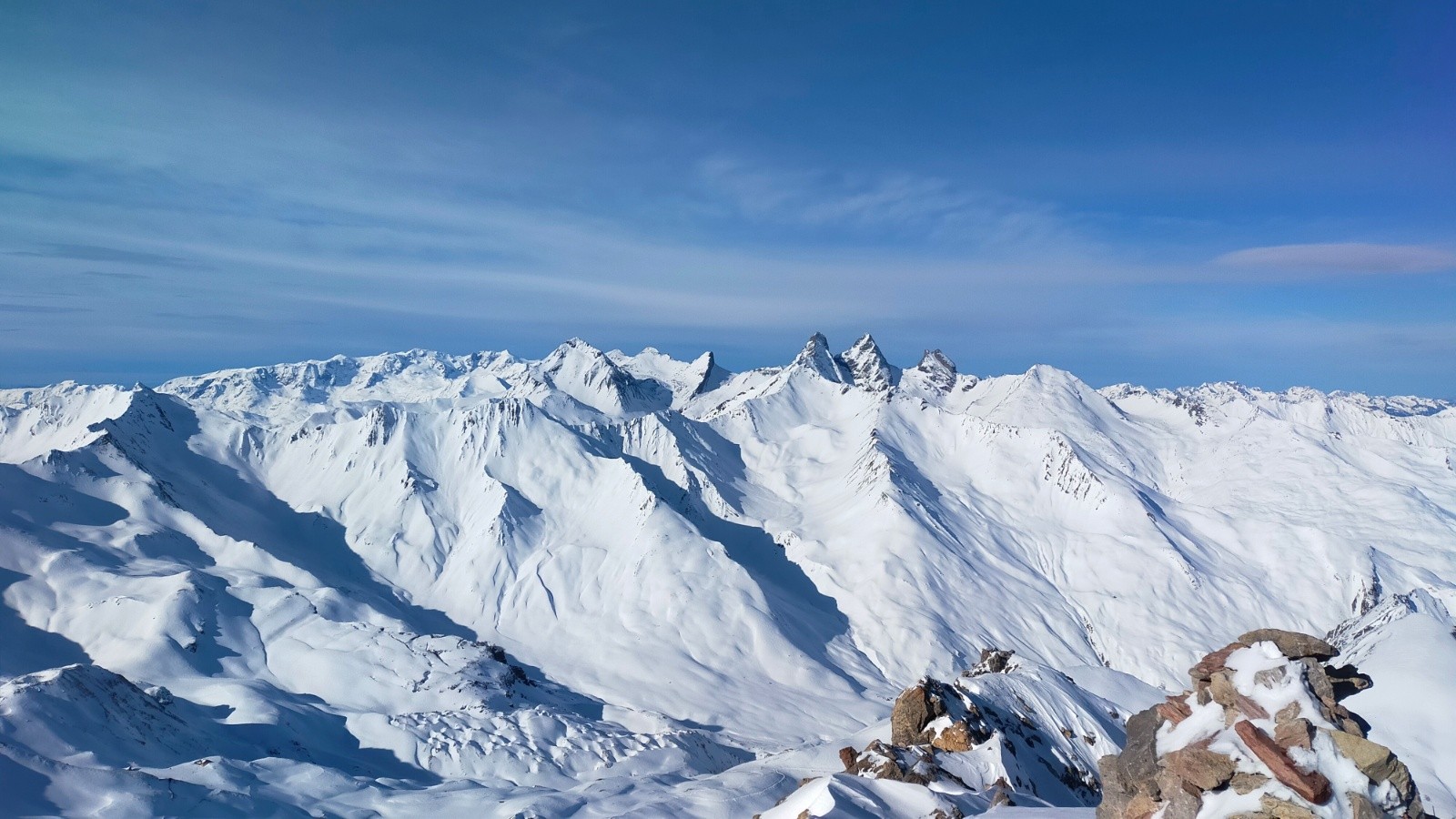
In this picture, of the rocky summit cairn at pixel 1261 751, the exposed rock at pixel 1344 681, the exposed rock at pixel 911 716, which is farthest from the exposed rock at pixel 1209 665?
the exposed rock at pixel 911 716

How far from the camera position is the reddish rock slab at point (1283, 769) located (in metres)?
24.1

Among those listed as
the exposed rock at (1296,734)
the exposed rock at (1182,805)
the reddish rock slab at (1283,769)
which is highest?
the exposed rock at (1296,734)

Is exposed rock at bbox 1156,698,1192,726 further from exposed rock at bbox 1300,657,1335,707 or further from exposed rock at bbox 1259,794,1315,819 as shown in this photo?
Result: exposed rock at bbox 1259,794,1315,819

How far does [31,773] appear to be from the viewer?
7988cm

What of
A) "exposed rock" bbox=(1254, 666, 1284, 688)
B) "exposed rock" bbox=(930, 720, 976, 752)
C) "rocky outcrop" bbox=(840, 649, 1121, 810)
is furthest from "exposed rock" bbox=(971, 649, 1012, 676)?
"exposed rock" bbox=(1254, 666, 1284, 688)

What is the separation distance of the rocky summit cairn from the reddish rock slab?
1.1 inches

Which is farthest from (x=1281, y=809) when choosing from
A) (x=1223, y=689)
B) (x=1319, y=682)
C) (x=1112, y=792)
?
(x=1112, y=792)

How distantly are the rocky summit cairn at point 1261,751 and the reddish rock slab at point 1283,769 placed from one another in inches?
1.1

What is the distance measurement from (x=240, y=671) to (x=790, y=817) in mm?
150330

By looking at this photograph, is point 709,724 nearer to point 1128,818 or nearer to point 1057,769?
point 1057,769

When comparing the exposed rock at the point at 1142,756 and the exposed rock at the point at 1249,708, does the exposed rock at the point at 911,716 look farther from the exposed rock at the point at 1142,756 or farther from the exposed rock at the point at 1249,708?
the exposed rock at the point at 1249,708

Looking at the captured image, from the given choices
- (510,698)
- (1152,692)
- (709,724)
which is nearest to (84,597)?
(510,698)

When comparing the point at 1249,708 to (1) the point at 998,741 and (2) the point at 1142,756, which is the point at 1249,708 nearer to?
(2) the point at 1142,756

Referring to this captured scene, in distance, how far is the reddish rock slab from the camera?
2411 centimetres
